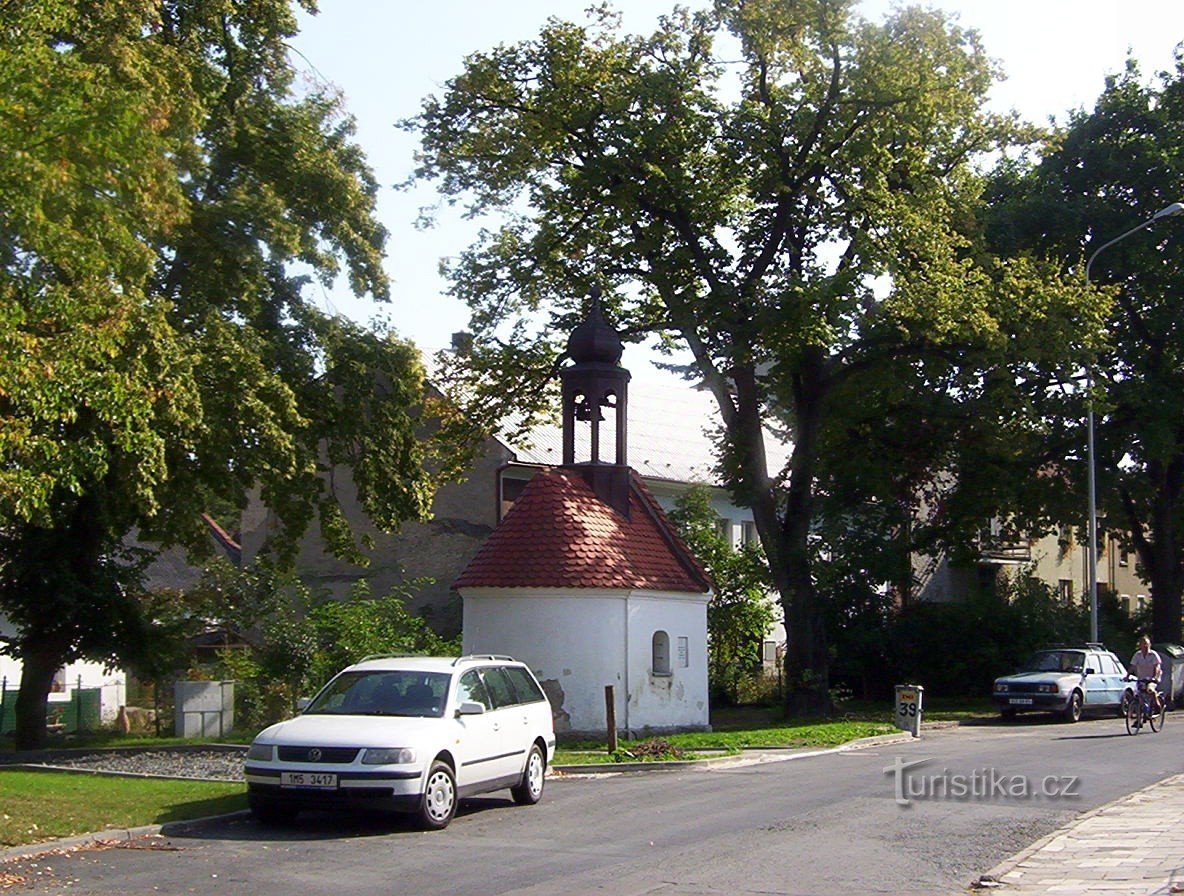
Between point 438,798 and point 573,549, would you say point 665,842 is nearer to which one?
point 438,798

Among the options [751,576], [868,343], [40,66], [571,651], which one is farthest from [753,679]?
[40,66]

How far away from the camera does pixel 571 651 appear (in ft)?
90.5

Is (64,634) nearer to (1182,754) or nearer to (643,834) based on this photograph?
(643,834)

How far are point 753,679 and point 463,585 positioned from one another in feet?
53.2

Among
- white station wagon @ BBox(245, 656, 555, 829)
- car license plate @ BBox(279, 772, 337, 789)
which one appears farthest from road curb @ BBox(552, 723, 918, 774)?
car license plate @ BBox(279, 772, 337, 789)

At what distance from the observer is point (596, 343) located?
100.0 ft

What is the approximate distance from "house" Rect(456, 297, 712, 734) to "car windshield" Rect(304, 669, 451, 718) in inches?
452

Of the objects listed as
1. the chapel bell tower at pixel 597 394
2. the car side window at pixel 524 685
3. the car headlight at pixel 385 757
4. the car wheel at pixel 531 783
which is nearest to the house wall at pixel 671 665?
the chapel bell tower at pixel 597 394

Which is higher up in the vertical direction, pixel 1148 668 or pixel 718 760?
pixel 1148 668

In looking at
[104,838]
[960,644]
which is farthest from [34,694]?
[960,644]

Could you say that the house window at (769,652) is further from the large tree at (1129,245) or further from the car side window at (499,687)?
the car side window at (499,687)

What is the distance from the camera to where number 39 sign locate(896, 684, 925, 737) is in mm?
28234

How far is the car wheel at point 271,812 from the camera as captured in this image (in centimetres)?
1412

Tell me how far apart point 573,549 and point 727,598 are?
41.3 feet
